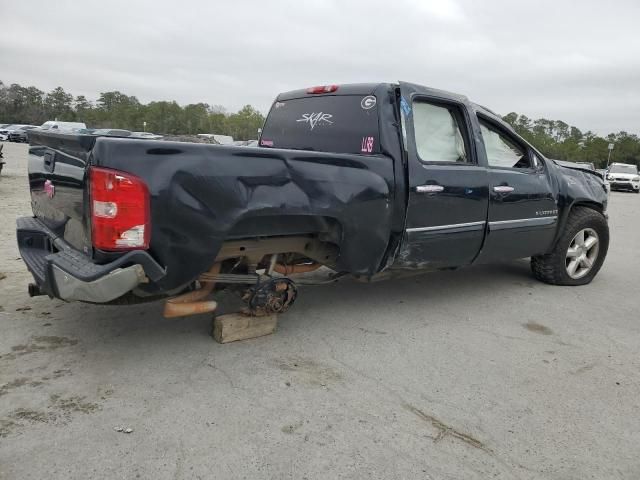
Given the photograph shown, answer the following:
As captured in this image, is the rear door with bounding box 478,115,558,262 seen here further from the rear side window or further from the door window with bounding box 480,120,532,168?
the rear side window

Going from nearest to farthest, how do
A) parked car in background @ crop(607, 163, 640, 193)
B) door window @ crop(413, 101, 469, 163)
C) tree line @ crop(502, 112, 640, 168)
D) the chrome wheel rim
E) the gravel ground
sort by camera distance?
the gravel ground
door window @ crop(413, 101, 469, 163)
the chrome wheel rim
parked car in background @ crop(607, 163, 640, 193)
tree line @ crop(502, 112, 640, 168)

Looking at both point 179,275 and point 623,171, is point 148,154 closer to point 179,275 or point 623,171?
point 179,275

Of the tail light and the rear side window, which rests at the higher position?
the rear side window

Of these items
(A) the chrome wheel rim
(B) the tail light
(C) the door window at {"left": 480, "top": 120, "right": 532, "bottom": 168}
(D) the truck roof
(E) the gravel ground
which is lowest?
(E) the gravel ground

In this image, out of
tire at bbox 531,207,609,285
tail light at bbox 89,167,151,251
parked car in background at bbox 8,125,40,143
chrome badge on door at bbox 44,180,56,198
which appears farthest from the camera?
parked car in background at bbox 8,125,40,143

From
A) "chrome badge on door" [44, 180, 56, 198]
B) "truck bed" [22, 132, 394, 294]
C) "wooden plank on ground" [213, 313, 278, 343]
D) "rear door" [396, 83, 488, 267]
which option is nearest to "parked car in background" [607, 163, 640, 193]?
"rear door" [396, 83, 488, 267]

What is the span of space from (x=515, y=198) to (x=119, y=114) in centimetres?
9065

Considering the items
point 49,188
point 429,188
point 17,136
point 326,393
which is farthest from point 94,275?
point 17,136

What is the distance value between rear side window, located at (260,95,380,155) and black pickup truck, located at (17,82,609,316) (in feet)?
0.04

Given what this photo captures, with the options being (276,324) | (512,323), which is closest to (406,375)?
(276,324)

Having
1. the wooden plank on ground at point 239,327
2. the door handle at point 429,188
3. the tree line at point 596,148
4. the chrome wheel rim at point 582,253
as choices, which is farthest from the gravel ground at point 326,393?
the tree line at point 596,148

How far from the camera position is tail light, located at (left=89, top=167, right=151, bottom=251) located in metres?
2.60

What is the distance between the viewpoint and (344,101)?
4.09m

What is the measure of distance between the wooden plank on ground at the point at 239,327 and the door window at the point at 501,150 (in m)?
2.44
